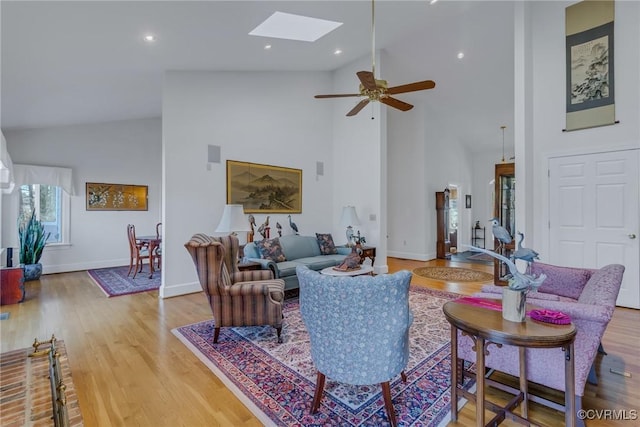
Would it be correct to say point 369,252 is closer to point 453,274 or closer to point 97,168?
point 453,274

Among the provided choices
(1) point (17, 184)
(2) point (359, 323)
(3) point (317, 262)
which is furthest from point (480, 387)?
(1) point (17, 184)

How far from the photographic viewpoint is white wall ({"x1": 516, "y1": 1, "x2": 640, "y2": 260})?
3.87m

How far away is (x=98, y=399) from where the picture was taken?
2.12 meters

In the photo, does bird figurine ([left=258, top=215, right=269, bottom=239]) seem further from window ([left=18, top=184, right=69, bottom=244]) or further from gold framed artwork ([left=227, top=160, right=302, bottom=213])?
window ([left=18, top=184, right=69, bottom=244])

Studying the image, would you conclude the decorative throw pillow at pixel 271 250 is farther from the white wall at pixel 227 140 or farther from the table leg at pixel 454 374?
the table leg at pixel 454 374

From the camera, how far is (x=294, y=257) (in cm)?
507

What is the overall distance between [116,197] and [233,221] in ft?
14.4

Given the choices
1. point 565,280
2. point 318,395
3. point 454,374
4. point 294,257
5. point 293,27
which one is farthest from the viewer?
point 294,257

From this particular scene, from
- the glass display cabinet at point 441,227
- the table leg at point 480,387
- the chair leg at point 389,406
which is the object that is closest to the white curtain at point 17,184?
the chair leg at point 389,406

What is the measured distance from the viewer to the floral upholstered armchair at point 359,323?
5.46 feet

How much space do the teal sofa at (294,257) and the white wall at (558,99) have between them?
3.08 meters

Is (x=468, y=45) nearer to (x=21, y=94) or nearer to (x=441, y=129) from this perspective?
(x=441, y=129)

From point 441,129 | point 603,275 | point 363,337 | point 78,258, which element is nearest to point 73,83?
point 78,258

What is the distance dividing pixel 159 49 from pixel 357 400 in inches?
173
